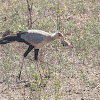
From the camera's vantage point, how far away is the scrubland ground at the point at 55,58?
21.4 ft

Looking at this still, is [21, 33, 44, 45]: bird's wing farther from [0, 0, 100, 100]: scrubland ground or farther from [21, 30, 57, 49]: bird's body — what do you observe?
[0, 0, 100, 100]: scrubland ground

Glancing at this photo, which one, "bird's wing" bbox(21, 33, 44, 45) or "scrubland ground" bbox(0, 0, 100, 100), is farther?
"bird's wing" bbox(21, 33, 44, 45)

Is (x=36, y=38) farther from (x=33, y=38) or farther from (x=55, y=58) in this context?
(x=55, y=58)

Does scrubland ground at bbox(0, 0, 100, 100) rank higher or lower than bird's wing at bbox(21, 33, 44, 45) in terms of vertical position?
lower

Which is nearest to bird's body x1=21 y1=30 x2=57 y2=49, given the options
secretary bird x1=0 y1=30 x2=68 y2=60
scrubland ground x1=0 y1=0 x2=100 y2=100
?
secretary bird x1=0 y1=30 x2=68 y2=60

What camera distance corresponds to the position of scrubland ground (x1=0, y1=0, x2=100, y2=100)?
654cm

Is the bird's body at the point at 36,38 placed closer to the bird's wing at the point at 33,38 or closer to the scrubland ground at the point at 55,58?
the bird's wing at the point at 33,38

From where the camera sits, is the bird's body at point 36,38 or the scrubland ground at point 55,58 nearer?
the scrubland ground at point 55,58

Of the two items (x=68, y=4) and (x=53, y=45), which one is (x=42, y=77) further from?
(x=68, y=4)

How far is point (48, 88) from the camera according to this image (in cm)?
669

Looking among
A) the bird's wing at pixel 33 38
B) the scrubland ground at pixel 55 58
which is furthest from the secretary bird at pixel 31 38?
the scrubland ground at pixel 55 58

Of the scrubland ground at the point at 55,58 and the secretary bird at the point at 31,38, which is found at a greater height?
the secretary bird at the point at 31,38

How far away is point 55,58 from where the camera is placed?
8344 millimetres

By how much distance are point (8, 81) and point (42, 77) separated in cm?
79
